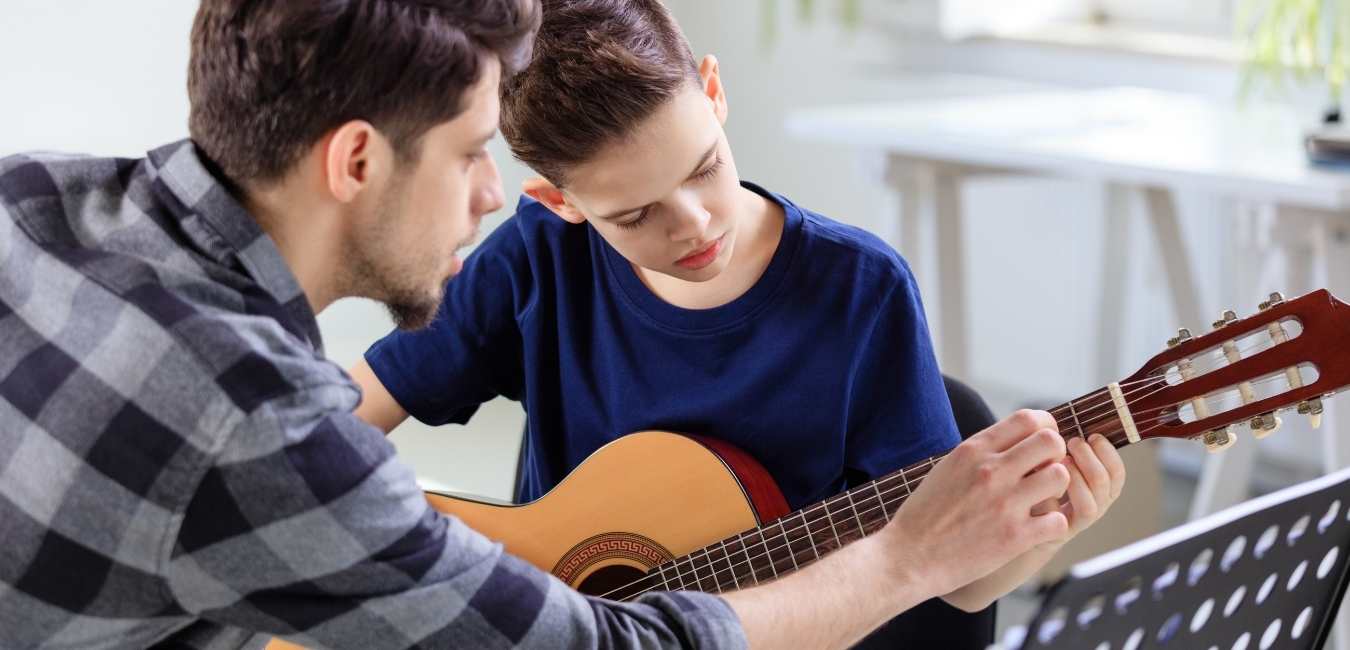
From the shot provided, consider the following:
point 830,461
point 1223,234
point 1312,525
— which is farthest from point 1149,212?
point 1312,525

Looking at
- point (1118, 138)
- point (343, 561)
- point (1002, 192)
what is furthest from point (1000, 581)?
point (1002, 192)

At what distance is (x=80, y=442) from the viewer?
0.86m

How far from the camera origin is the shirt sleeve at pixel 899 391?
121 centimetres

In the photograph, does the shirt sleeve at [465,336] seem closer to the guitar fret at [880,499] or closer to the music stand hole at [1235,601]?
the guitar fret at [880,499]

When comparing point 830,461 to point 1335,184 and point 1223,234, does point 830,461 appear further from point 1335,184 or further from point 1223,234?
point 1223,234

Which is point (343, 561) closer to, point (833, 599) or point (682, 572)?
point (833, 599)

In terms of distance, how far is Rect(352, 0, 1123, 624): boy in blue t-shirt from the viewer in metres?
1.18

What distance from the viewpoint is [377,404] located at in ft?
4.71

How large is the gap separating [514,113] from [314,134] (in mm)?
311

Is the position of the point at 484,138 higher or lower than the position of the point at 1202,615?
higher

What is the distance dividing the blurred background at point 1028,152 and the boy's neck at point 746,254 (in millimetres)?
1121

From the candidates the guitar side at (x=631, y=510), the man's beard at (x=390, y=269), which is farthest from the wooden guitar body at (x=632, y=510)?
the man's beard at (x=390, y=269)

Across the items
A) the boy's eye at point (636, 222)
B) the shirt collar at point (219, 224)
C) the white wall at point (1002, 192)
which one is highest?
the shirt collar at point (219, 224)

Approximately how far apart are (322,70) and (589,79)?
0.30 m
